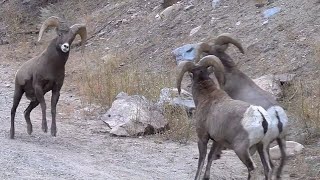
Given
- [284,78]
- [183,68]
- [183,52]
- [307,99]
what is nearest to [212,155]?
[183,68]

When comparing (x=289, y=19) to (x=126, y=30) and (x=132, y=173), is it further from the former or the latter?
(x=132, y=173)

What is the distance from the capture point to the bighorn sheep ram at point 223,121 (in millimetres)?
7457

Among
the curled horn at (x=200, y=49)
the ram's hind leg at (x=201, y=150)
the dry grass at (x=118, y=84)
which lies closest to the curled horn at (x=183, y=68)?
the curled horn at (x=200, y=49)

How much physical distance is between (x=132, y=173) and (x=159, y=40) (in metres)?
8.49

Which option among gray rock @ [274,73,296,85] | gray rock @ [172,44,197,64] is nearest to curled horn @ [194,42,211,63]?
gray rock @ [274,73,296,85]

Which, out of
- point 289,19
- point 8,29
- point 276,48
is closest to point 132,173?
point 276,48

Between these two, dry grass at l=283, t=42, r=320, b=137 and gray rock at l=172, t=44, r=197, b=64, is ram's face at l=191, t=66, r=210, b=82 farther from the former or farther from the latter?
gray rock at l=172, t=44, r=197, b=64

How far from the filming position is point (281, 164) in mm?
8367

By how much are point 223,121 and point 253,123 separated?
447mm

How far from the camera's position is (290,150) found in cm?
981

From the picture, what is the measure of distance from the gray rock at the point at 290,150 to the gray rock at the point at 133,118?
2300 mm

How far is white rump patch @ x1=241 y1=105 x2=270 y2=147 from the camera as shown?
24.3 feet

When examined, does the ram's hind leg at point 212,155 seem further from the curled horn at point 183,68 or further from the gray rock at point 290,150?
the gray rock at point 290,150

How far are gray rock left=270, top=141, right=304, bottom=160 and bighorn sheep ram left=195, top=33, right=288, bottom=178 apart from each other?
99 cm
